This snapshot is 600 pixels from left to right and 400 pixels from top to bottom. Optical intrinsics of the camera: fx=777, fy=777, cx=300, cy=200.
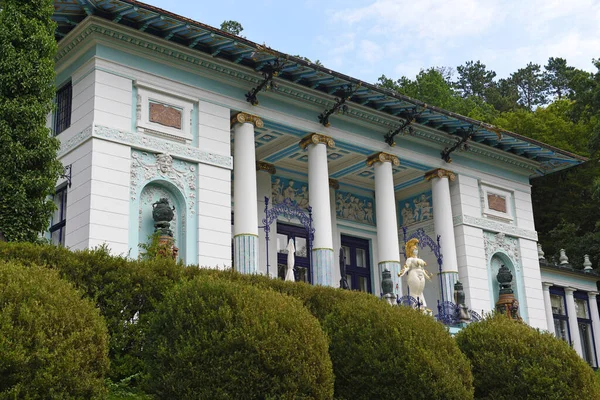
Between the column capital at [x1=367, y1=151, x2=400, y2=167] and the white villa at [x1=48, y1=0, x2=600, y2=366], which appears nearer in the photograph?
the white villa at [x1=48, y1=0, x2=600, y2=366]

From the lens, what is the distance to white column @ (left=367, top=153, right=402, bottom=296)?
22.2 meters

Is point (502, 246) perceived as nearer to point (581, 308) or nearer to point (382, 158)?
point (382, 158)

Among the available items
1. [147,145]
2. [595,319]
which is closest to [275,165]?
[147,145]

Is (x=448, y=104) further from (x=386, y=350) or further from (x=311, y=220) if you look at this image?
(x=386, y=350)

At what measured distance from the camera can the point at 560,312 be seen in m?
29.2

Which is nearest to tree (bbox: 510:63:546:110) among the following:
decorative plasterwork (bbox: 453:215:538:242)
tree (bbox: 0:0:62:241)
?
decorative plasterwork (bbox: 453:215:538:242)

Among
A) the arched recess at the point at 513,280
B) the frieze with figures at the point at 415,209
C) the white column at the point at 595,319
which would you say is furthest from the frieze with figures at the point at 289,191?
the white column at the point at 595,319

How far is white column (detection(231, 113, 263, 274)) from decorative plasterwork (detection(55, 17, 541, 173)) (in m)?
1.17

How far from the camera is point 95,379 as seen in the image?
8.09 metres

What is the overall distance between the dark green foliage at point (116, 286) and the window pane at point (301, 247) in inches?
559

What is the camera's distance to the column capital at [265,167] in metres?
24.4

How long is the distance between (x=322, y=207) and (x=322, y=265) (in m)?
1.62

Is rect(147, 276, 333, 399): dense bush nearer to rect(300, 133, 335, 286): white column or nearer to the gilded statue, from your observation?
rect(300, 133, 335, 286): white column

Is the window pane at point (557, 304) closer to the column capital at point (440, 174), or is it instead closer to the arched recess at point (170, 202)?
the column capital at point (440, 174)
